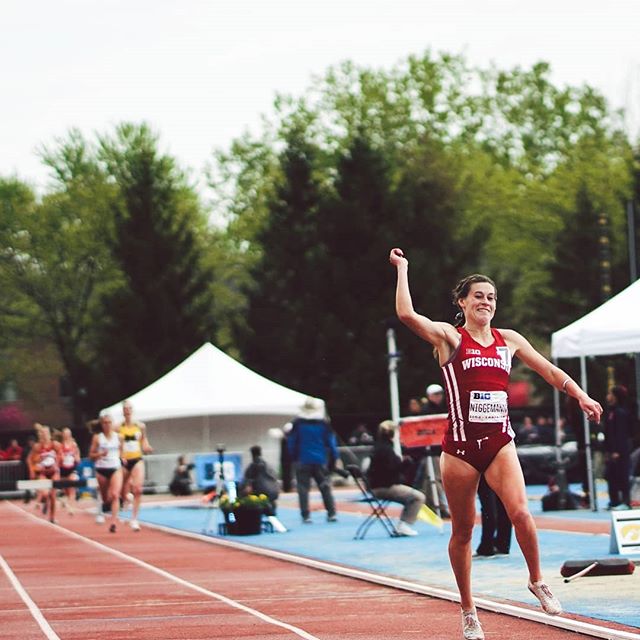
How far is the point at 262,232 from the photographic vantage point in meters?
59.1

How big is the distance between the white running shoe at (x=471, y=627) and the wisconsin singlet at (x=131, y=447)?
1589cm

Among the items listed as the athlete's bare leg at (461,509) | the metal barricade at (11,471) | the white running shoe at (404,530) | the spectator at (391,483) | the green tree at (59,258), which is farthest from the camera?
the green tree at (59,258)

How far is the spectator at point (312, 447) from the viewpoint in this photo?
24.2m

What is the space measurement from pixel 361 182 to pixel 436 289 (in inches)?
187

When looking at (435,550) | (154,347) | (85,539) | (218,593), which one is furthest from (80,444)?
(218,593)

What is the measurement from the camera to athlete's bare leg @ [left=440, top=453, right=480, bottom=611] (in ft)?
29.0

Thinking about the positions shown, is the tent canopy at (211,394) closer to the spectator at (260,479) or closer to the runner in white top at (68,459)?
the runner in white top at (68,459)

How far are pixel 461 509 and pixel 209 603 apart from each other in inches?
149

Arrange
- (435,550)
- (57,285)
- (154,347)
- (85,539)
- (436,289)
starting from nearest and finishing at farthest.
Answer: (435,550)
(85,539)
(436,289)
(154,347)
(57,285)

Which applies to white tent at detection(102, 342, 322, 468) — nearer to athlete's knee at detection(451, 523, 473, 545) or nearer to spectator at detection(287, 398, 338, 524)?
spectator at detection(287, 398, 338, 524)

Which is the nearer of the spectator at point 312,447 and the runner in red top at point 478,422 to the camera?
the runner in red top at point 478,422

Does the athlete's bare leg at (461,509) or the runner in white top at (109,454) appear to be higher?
the runner in white top at (109,454)

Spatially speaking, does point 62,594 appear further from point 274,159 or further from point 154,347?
point 274,159

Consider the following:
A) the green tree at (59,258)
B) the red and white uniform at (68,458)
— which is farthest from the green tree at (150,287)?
the red and white uniform at (68,458)
